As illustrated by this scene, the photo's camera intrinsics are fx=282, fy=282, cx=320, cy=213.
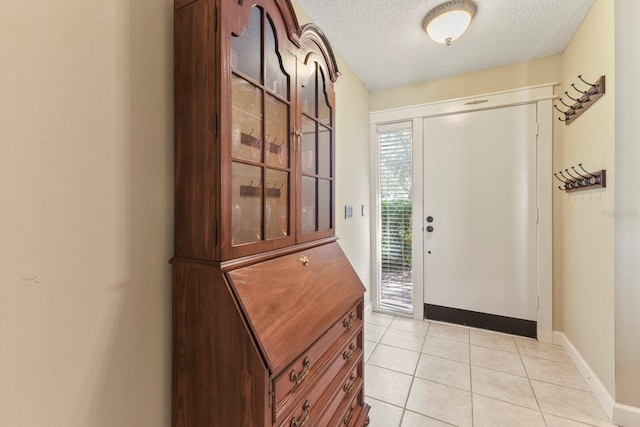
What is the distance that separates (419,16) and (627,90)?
1.27 metres

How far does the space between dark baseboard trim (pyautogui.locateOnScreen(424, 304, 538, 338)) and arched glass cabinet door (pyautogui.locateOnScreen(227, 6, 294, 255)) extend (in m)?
2.33

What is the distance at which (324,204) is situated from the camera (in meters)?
1.56

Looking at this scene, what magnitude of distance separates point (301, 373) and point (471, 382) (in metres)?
1.56

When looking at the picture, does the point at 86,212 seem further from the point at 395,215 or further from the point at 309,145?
the point at 395,215

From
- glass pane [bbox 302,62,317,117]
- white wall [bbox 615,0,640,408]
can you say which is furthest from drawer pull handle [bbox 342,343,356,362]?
white wall [bbox 615,0,640,408]

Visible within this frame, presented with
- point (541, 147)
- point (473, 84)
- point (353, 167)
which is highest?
point (473, 84)

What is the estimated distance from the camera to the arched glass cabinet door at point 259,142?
1.00m

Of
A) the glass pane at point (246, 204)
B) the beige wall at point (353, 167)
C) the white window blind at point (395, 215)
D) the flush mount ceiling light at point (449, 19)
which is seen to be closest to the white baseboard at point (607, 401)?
the white window blind at point (395, 215)

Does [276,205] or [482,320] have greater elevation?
[276,205]

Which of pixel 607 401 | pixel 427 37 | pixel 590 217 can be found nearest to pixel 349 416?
pixel 607 401

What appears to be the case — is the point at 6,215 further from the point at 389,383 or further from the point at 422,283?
the point at 422,283

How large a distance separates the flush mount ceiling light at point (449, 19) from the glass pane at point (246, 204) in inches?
65.6

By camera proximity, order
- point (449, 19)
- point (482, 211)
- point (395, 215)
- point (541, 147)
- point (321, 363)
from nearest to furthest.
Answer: point (321, 363) < point (449, 19) < point (541, 147) < point (482, 211) < point (395, 215)

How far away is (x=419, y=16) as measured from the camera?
6.23 ft
